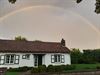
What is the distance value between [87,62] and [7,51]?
2424cm

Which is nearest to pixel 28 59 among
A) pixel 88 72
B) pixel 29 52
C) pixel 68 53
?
pixel 29 52

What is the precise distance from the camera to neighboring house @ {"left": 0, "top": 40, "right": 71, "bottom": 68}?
46938mm

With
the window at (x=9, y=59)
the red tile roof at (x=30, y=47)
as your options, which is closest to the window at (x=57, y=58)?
the red tile roof at (x=30, y=47)

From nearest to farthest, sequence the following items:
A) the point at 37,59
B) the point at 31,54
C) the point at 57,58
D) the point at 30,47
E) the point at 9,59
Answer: the point at 9,59
the point at 31,54
the point at 37,59
the point at 30,47
the point at 57,58

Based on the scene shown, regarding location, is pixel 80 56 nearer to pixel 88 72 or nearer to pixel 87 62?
pixel 87 62

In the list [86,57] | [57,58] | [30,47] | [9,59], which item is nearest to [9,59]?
[9,59]

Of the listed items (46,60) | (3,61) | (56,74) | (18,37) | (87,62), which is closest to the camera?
(56,74)

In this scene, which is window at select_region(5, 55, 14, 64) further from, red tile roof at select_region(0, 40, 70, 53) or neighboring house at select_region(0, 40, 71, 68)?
red tile roof at select_region(0, 40, 70, 53)

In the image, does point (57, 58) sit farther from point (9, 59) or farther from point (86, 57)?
point (86, 57)

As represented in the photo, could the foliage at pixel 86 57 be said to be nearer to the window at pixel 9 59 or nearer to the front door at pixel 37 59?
the front door at pixel 37 59

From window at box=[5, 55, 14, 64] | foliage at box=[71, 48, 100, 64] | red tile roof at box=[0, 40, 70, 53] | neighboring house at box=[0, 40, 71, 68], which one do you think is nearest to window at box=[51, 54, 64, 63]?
neighboring house at box=[0, 40, 71, 68]

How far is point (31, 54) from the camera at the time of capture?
1944 inches

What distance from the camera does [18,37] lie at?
93.4m

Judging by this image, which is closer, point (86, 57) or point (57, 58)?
point (57, 58)
